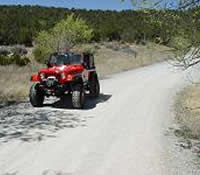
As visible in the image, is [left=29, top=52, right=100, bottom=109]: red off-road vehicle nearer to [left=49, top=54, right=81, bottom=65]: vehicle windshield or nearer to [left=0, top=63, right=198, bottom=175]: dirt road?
[left=49, top=54, right=81, bottom=65]: vehicle windshield

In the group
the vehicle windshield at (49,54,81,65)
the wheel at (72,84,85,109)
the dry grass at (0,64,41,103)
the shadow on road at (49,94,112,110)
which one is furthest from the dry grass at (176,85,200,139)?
the dry grass at (0,64,41,103)

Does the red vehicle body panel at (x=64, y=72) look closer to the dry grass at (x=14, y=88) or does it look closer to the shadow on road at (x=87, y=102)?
the shadow on road at (x=87, y=102)

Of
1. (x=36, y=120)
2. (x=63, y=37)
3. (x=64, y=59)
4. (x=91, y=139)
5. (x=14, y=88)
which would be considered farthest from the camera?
(x=63, y=37)

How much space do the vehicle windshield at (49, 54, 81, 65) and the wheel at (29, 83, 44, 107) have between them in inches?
44.6

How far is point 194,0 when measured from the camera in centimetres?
711

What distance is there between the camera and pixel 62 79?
1197 cm

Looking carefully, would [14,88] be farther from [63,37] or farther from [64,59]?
[63,37]

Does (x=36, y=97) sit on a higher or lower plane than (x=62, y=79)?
lower

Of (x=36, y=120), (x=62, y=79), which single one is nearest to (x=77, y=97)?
(x=62, y=79)

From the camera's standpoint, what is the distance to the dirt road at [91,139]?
19.8 ft

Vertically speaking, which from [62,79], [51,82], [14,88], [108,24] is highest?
[108,24]

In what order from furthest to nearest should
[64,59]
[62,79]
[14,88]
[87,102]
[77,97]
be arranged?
[14,88]
[87,102]
[64,59]
[62,79]
[77,97]

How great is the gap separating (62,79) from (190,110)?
14.1 feet

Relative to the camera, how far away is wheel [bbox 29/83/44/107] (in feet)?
39.7
